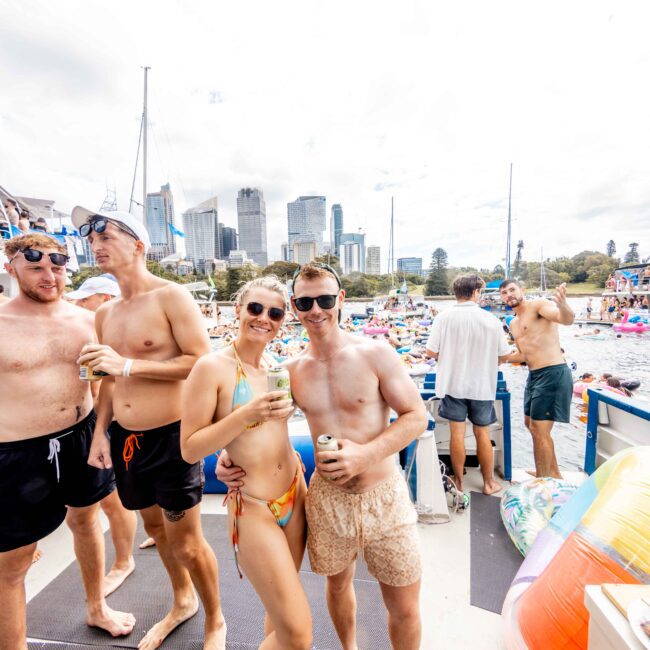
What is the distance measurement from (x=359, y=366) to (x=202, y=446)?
0.80 meters

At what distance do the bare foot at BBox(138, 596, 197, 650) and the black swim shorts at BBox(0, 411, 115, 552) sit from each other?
2.82ft

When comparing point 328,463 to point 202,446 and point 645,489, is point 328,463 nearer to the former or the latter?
point 202,446

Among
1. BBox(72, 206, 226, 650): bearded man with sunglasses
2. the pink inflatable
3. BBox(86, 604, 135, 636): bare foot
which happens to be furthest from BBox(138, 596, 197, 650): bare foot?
the pink inflatable

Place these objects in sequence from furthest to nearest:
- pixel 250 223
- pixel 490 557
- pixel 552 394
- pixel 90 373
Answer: pixel 250 223 → pixel 552 394 → pixel 490 557 → pixel 90 373

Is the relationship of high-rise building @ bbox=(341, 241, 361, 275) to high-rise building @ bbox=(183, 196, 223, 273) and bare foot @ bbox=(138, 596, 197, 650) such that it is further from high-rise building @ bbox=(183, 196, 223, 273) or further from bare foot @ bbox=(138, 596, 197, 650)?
bare foot @ bbox=(138, 596, 197, 650)

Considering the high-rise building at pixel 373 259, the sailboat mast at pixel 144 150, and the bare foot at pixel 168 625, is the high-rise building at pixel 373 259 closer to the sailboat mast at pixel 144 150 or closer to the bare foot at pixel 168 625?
the sailboat mast at pixel 144 150

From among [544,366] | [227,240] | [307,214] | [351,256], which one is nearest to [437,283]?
[351,256]

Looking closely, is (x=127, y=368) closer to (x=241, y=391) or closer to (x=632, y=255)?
(x=241, y=391)

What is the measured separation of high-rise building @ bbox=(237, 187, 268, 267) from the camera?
10662 cm

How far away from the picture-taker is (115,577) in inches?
95.3

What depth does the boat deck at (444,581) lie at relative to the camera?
6.52 ft

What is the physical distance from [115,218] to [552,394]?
418cm

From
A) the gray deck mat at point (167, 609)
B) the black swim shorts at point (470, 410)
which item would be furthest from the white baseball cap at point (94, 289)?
Answer: the black swim shorts at point (470, 410)

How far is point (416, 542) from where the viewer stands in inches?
63.4
